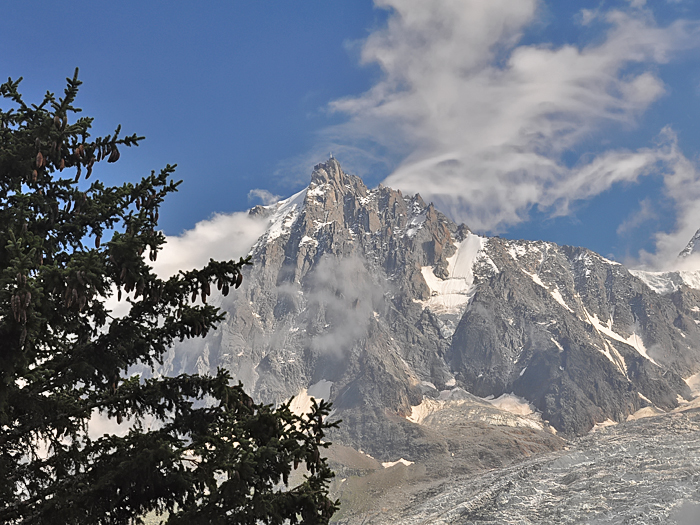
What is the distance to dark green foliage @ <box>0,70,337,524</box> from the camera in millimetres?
11273

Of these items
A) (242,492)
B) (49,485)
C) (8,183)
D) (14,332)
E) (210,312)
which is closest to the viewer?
(14,332)

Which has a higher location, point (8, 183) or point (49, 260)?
point (8, 183)

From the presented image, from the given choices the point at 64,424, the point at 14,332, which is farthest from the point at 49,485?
the point at 14,332

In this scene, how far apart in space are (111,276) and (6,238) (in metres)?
2.47

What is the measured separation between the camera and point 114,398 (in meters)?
13.0

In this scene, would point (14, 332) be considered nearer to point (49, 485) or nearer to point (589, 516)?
point (49, 485)

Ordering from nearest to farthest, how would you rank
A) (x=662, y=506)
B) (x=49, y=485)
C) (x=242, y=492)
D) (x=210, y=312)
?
(x=242, y=492), (x=49, y=485), (x=210, y=312), (x=662, y=506)

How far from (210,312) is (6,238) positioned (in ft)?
15.0

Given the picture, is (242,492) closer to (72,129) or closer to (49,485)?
(49,485)

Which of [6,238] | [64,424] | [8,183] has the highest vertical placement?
[8,183]

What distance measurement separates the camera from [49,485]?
1232 cm

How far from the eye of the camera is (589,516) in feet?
634

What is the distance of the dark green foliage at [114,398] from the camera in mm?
11273

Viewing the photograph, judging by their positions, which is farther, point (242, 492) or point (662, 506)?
point (662, 506)
